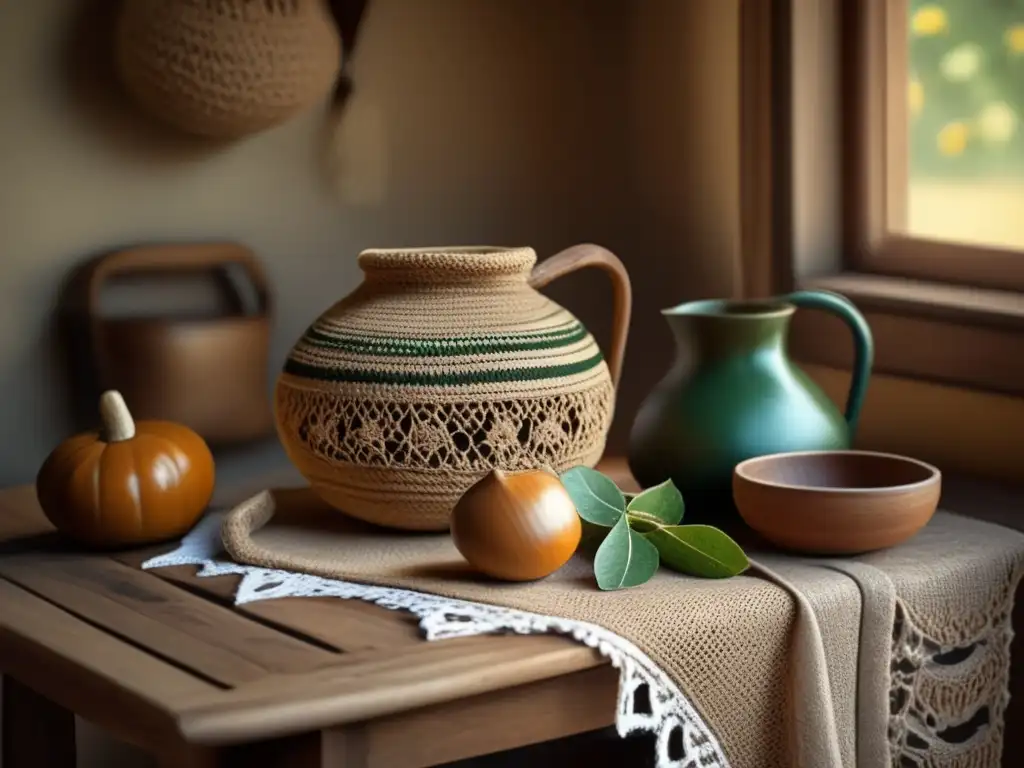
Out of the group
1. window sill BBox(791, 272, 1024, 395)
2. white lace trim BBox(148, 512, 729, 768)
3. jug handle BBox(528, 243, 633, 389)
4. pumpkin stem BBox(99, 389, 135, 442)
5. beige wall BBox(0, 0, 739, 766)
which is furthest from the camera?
beige wall BBox(0, 0, 739, 766)

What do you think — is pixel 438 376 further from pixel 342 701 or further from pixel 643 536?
pixel 342 701

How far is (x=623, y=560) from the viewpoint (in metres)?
1.06

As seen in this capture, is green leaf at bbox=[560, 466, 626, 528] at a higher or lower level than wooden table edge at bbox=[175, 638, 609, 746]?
higher

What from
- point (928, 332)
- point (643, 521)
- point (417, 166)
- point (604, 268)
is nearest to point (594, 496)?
point (643, 521)

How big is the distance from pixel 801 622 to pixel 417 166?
90 cm

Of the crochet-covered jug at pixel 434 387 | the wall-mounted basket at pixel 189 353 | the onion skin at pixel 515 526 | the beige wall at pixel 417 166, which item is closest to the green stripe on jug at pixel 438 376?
the crochet-covered jug at pixel 434 387

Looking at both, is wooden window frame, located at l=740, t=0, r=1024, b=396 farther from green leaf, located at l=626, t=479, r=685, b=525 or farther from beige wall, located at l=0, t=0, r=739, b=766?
green leaf, located at l=626, t=479, r=685, b=525

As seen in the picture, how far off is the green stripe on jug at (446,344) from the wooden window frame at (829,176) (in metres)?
0.50

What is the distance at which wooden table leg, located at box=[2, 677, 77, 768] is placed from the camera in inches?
51.3

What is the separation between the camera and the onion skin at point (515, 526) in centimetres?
104

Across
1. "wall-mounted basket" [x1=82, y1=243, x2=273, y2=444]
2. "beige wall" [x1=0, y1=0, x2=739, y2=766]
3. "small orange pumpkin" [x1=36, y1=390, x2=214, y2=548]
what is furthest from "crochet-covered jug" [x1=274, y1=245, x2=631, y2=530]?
"beige wall" [x1=0, y1=0, x2=739, y2=766]

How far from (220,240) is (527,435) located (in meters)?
0.60

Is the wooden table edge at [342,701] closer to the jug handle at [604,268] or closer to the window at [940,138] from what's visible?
the jug handle at [604,268]

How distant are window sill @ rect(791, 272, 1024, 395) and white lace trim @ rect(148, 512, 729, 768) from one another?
583mm
